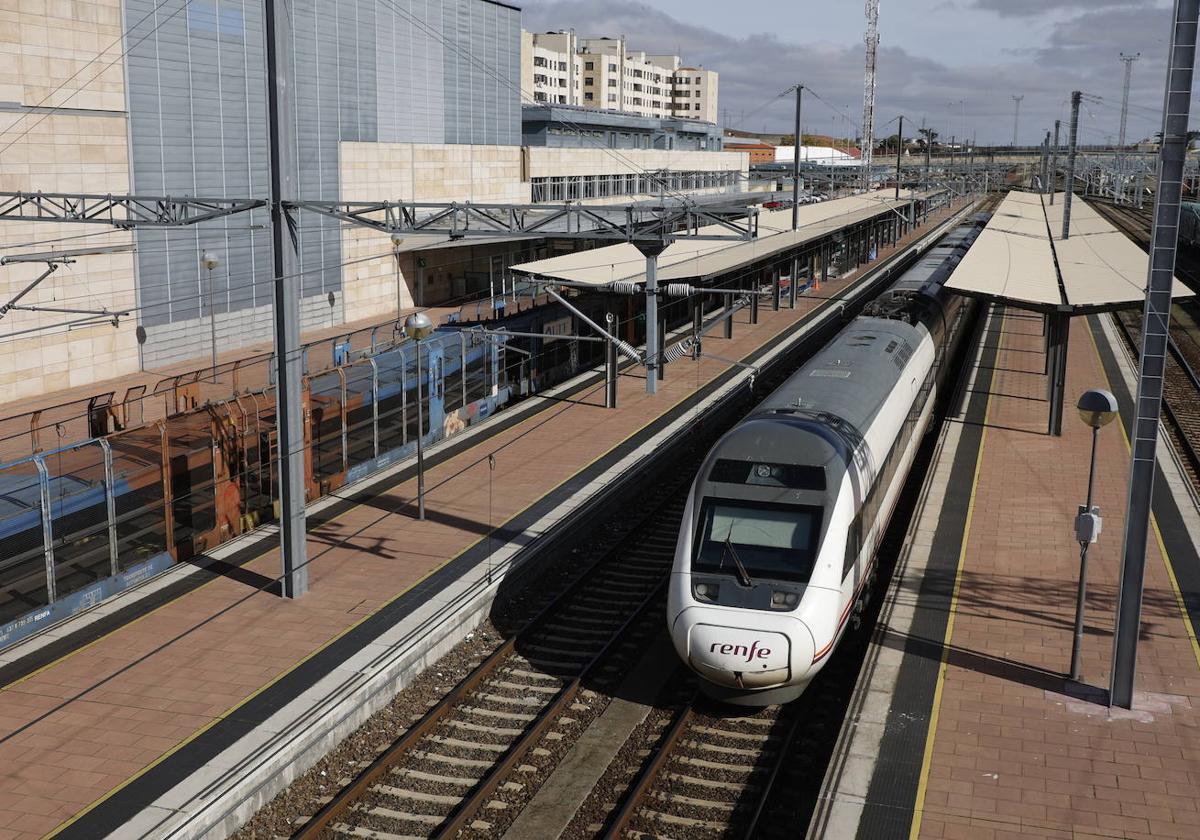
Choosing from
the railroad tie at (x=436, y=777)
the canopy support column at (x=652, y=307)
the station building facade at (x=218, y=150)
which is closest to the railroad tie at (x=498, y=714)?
the railroad tie at (x=436, y=777)

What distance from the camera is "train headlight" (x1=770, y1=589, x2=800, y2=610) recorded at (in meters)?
11.4

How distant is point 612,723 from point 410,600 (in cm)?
383

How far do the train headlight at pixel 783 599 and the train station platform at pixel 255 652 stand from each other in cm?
451

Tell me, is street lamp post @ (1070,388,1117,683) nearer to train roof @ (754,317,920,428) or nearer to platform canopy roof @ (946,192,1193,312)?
train roof @ (754,317,920,428)

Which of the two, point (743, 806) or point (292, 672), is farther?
point (292, 672)

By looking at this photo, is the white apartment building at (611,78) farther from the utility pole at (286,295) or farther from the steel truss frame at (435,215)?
the utility pole at (286,295)

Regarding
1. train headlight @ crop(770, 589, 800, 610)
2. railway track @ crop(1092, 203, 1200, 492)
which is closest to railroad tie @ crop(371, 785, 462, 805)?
train headlight @ crop(770, 589, 800, 610)

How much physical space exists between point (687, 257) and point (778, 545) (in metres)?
25.2

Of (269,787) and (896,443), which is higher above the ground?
(896,443)

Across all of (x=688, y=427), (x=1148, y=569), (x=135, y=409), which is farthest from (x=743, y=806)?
(x=135, y=409)

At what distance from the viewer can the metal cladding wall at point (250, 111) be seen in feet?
101

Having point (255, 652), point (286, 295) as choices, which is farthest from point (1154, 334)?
point (255, 652)

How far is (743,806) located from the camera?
1080cm

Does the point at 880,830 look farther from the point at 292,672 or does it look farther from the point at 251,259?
the point at 251,259
